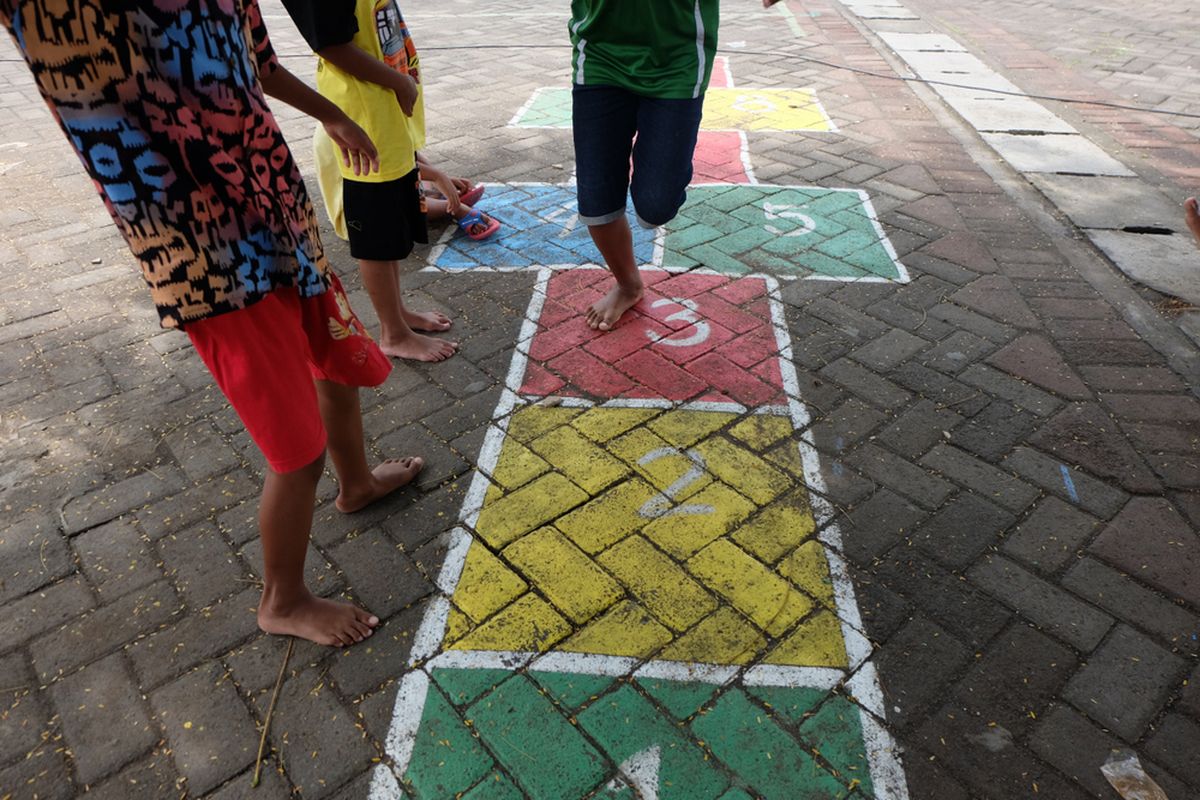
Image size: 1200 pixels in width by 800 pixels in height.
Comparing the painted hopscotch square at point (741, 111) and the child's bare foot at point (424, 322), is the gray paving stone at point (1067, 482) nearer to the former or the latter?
the child's bare foot at point (424, 322)

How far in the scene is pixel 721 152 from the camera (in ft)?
18.5

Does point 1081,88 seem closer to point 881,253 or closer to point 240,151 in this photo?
point 881,253

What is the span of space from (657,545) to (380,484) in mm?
940

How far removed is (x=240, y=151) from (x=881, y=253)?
344 centimetres

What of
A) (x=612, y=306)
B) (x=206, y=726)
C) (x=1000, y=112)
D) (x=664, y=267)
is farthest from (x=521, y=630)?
(x=1000, y=112)

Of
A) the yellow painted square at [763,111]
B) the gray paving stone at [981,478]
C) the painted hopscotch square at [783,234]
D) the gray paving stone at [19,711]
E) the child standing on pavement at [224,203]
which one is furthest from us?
the yellow painted square at [763,111]

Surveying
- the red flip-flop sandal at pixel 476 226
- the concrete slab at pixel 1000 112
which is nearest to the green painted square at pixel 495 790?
the red flip-flop sandal at pixel 476 226

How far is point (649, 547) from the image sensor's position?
8.04 feet

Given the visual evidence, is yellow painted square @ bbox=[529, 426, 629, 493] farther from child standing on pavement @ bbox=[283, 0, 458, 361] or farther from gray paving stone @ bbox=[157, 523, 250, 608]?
gray paving stone @ bbox=[157, 523, 250, 608]

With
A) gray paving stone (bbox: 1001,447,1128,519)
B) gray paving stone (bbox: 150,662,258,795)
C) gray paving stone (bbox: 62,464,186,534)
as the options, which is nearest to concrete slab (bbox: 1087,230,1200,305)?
gray paving stone (bbox: 1001,447,1128,519)

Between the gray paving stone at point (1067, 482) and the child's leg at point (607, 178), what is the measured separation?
1731 millimetres

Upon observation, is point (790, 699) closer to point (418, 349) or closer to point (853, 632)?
point (853, 632)

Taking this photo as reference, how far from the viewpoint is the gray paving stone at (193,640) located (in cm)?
211

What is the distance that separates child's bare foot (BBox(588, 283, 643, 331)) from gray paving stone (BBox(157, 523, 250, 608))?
177 cm
